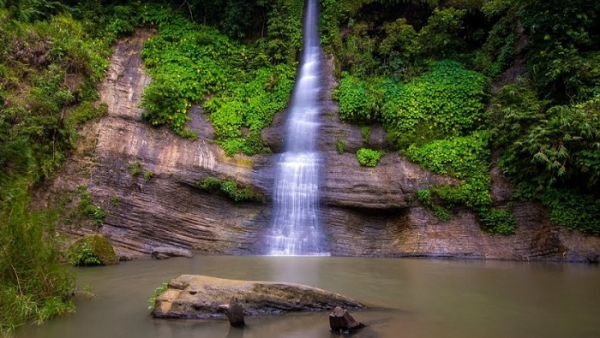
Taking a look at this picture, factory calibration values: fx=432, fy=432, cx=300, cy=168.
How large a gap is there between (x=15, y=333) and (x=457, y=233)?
11448 mm

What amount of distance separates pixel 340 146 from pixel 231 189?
4125 millimetres

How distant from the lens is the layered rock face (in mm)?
12578

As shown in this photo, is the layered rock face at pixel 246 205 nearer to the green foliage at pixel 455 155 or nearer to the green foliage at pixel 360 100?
the green foliage at pixel 455 155

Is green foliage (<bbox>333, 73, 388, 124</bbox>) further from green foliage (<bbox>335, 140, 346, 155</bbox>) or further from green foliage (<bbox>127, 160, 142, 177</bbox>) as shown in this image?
green foliage (<bbox>127, 160, 142, 177</bbox>)

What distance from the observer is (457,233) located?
13000 millimetres

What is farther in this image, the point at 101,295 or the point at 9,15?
the point at 9,15

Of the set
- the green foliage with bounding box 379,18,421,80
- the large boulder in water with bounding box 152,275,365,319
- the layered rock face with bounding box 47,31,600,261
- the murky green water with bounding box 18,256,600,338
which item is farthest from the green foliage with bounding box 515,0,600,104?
the large boulder in water with bounding box 152,275,365,319

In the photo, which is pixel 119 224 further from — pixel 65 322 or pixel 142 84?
pixel 65 322

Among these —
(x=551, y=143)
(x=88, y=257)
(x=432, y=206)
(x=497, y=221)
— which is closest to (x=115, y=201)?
(x=88, y=257)

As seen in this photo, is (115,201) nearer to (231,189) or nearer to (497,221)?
(231,189)

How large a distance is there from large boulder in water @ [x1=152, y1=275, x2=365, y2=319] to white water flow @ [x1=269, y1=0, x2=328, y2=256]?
747 centimetres

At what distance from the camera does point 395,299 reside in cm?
651

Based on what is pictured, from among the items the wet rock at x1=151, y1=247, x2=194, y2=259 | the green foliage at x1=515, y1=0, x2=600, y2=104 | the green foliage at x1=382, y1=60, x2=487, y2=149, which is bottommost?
the wet rock at x1=151, y1=247, x2=194, y2=259

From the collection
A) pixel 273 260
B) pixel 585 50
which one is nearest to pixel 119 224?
pixel 273 260
